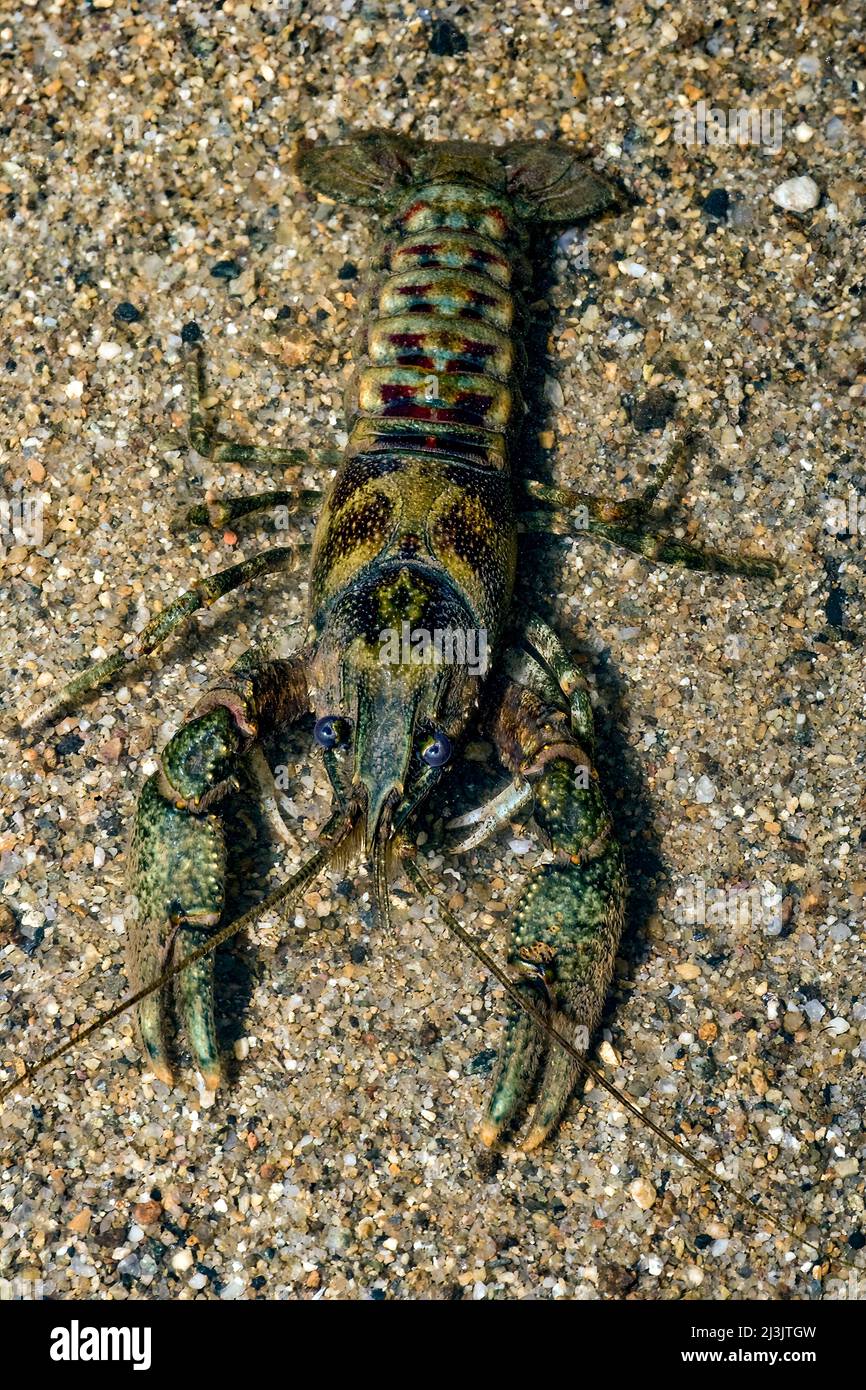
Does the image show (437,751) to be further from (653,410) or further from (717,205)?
(717,205)

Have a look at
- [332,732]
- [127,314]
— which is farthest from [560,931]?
[127,314]

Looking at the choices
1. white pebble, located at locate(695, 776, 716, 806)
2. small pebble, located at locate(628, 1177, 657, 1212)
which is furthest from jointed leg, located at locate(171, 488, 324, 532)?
small pebble, located at locate(628, 1177, 657, 1212)

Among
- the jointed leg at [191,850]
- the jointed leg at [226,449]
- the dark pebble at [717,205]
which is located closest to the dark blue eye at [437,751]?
the jointed leg at [191,850]

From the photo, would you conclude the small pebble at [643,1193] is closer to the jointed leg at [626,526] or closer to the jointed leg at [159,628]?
the jointed leg at [626,526]

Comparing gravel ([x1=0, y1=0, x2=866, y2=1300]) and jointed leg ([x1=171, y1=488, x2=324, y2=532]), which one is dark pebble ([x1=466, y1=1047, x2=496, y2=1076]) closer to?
gravel ([x1=0, y1=0, x2=866, y2=1300])

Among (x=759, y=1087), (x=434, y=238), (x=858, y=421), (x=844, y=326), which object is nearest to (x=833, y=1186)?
(x=759, y=1087)
